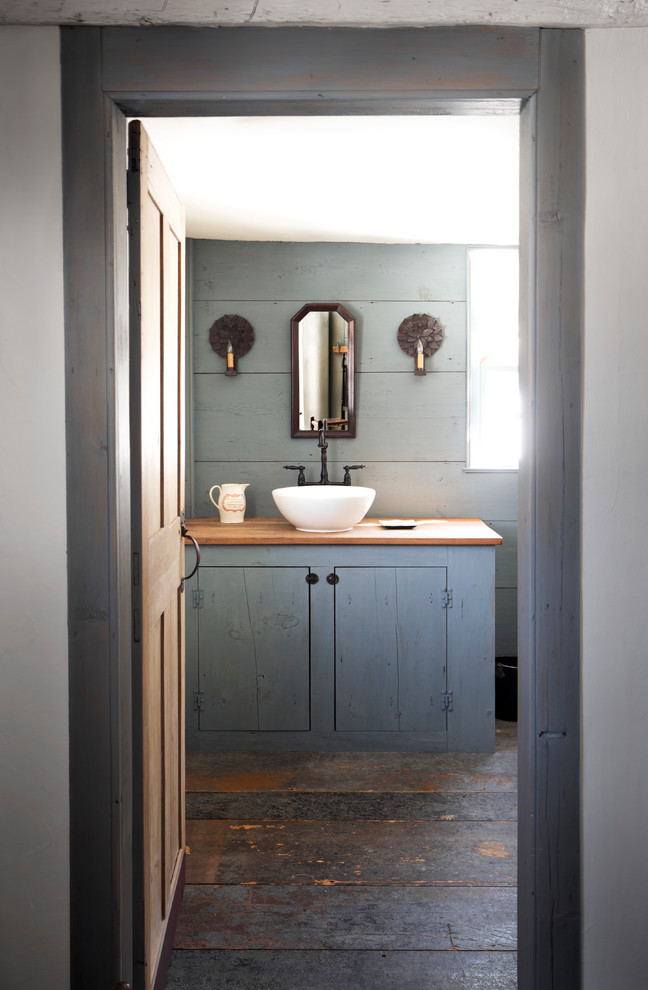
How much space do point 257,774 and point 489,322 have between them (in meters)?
2.49

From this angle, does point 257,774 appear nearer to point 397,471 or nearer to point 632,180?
point 397,471

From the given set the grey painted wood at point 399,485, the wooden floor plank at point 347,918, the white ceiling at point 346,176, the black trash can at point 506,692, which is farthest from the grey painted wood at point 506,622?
the white ceiling at point 346,176

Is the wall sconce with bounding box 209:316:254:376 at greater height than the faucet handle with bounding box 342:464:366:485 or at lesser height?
greater

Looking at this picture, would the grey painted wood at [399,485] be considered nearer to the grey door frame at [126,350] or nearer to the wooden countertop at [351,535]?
the wooden countertop at [351,535]

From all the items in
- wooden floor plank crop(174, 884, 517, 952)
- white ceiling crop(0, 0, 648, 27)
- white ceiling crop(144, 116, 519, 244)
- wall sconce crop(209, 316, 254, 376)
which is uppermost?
white ceiling crop(144, 116, 519, 244)

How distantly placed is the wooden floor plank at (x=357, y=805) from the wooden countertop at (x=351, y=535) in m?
1.00

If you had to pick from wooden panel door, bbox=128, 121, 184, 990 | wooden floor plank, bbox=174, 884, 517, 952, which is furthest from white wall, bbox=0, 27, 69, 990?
wooden floor plank, bbox=174, 884, 517, 952

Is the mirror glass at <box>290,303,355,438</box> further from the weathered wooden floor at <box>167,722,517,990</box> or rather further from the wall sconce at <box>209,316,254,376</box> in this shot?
the weathered wooden floor at <box>167,722,517,990</box>

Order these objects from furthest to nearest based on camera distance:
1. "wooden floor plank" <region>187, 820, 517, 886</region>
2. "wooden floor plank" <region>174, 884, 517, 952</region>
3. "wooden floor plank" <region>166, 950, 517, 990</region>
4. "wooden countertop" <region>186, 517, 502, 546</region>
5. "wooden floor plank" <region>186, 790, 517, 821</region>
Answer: "wooden countertop" <region>186, 517, 502, 546</region> → "wooden floor plank" <region>186, 790, 517, 821</region> → "wooden floor plank" <region>187, 820, 517, 886</region> → "wooden floor plank" <region>174, 884, 517, 952</region> → "wooden floor plank" <region>166, 950, 517, 990</region>

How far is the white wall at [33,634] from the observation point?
4.84ft

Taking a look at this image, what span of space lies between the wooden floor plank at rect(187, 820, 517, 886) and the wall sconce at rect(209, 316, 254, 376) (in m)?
2.16

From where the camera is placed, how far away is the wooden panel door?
1.58 meters

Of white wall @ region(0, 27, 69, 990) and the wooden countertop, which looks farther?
the wooden countertop

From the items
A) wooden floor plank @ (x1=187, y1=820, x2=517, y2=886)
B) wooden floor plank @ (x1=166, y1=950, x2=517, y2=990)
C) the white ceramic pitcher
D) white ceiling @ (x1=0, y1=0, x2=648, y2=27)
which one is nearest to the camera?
white ceiling @ (x1=0, y1=0, x2=648, y2=27)
